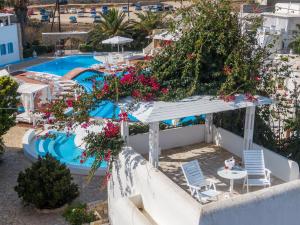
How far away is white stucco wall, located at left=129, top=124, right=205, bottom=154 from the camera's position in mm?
12047

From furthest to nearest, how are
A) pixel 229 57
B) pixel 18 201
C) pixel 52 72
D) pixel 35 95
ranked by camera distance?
pixel 52 72
pixel 35 95
pixel 18 201
pixel 229 57

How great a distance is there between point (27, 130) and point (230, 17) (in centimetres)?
1508

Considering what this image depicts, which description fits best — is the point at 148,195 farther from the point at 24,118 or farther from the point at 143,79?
the point at 24,118

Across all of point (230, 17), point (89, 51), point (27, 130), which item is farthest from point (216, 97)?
point (89, 51)

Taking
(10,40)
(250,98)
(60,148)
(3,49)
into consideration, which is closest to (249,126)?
(250,98)

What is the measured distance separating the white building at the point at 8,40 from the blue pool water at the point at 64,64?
2.77 metres

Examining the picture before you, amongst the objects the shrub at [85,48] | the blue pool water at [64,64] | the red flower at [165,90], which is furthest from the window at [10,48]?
the red flower at [165,90]

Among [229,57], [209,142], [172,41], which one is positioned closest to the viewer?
[229,57]

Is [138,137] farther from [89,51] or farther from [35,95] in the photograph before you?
[89,51]

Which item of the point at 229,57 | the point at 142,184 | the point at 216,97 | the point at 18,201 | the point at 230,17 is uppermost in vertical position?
the point at 230,17

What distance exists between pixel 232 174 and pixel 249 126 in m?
1.78

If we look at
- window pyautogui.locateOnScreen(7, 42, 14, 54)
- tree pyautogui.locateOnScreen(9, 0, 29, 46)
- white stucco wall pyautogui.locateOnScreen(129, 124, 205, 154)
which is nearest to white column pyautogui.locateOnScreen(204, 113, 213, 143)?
white stucco wall pyautogui.locateOnScreen(129, 124, 205, 154)

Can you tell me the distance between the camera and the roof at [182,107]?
9.34 meters

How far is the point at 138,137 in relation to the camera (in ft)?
39.4
